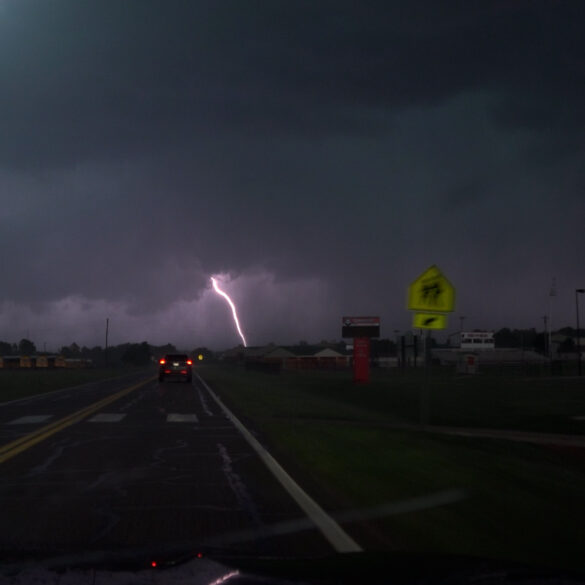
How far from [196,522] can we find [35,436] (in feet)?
34.7

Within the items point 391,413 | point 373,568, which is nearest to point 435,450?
point 373,568

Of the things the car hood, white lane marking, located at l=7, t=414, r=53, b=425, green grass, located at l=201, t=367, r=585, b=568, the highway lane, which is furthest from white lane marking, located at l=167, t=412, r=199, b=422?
the car hood

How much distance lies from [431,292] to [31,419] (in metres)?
13.5

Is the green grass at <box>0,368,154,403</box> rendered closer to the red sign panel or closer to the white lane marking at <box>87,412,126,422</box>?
the white lane marking at <box>87,412,126,422</box>

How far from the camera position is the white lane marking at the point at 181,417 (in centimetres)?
2311

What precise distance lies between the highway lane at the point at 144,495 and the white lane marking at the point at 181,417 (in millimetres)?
2774

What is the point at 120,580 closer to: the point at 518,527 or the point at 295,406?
the point at 518,527

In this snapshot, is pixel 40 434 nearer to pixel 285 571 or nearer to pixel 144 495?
pixel 144 495

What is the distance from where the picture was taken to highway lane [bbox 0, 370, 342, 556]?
816 cm

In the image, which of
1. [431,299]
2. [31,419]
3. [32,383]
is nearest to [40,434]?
[31,419]

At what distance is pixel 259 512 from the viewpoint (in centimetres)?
967

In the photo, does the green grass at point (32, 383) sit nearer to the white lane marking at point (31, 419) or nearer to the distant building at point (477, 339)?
the white lane marking at point (31, 419)

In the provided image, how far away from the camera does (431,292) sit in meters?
16.6

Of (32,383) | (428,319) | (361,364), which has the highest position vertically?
(428,319)
